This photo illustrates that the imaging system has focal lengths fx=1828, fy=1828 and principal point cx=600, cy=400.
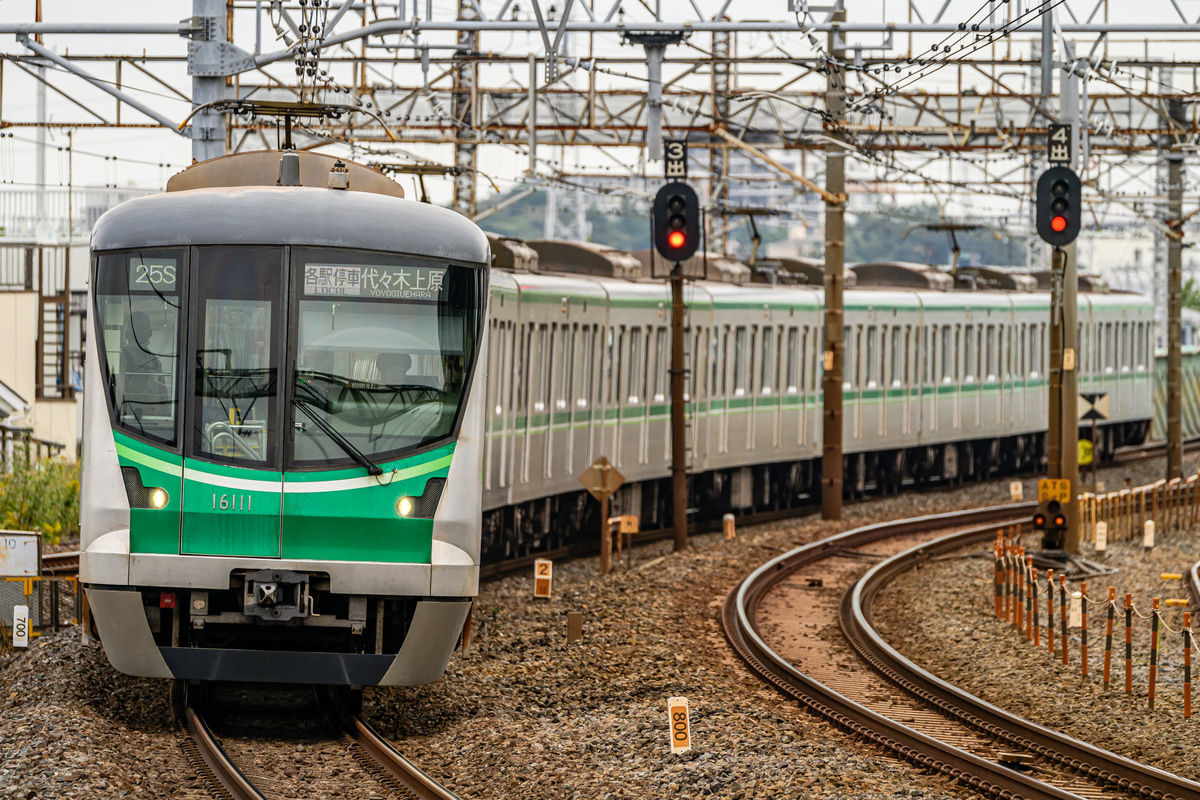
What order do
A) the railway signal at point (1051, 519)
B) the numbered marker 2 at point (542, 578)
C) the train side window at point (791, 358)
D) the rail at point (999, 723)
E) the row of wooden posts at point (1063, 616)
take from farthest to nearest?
1. the train side window at point (791, 358)
2. the railway signal at point (1051, 519)
3. the numbered marker 2 at point (542, 578)
4. the row of wooden posts at point (1063, 616)
5. the rail at point (999, 723)

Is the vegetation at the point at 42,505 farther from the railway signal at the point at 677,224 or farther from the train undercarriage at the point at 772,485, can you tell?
the railway signal at the point at 677,224

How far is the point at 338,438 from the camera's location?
9.49 metres

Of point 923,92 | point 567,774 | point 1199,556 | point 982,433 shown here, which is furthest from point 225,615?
point 982,433

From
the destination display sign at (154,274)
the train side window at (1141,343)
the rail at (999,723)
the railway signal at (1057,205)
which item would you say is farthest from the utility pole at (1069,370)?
the train side window at (1141,343)

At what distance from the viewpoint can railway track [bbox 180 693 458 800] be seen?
28.2 ft

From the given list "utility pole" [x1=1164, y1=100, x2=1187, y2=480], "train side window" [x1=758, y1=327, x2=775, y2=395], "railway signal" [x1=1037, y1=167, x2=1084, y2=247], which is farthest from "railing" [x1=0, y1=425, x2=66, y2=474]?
"utility pole" [x1=1164, y1=100, x2=1187, y2=480]

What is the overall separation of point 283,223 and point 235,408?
3.29 feet

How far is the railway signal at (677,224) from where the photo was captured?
18531mm

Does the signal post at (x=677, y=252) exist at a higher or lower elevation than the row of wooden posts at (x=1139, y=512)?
higher

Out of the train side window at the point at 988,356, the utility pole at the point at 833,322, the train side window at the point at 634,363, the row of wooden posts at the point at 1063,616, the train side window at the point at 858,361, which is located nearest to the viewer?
the row of wooden posts at the point at 1063,616

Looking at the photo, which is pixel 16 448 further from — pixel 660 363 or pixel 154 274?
pixel 154 274

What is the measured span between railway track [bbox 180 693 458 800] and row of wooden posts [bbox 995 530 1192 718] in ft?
17.7

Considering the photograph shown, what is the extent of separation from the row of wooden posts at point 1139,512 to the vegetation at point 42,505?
11.7 meters

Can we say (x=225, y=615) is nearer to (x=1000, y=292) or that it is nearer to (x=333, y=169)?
(x=333, y=169)
